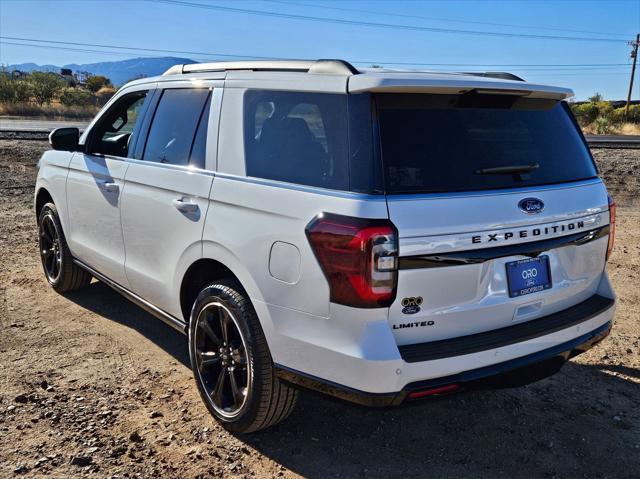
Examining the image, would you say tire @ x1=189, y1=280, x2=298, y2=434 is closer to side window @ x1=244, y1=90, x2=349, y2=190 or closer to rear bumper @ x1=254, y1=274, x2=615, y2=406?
rear bumper @ x1=254, y1=274, x2=615, y2=406

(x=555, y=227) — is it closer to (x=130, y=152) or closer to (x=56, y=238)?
(x=130, y=152)

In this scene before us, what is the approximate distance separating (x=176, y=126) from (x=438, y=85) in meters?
1.83

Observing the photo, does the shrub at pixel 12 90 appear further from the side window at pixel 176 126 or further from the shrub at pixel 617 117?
the side window at pixel 176 126

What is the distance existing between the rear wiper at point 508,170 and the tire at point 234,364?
1305 mm

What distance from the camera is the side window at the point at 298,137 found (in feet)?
8.64

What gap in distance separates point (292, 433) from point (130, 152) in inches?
86.9

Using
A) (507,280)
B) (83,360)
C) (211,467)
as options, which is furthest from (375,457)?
(83,360)

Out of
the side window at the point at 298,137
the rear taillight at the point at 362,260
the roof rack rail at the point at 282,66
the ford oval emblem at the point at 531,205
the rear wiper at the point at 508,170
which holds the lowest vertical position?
the rear taillight at the point at 362,260

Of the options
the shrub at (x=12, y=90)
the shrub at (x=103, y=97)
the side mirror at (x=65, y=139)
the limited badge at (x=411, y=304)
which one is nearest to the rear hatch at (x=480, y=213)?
the limited badge at (x=411, y=304)

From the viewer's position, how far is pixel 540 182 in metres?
2.93

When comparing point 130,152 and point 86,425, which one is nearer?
point 86,425

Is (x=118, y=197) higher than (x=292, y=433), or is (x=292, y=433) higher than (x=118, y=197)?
(x=118, y=197)

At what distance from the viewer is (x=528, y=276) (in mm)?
2783

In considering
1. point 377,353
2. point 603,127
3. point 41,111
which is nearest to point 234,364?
point 377,353
